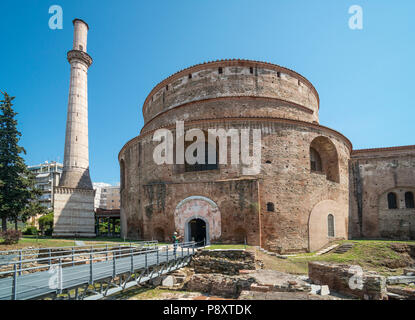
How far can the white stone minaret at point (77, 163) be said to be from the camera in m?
23.3

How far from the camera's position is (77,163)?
84.3 ft

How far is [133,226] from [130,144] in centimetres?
601

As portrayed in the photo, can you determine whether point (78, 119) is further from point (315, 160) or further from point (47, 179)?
point (47, 179)

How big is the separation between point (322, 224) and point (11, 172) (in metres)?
21.0

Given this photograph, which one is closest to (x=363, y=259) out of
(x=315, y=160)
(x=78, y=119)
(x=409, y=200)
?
(x=315, y=160)

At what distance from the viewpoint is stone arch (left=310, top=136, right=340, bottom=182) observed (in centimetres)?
1884

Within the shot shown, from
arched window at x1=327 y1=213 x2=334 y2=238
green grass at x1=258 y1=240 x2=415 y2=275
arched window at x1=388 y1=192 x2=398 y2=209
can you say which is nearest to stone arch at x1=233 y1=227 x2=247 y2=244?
green grass at x1=258 y1=240 x2=415 y2=275

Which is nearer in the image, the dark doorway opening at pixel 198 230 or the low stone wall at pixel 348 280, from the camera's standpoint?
the low stone wall at pixel 348 280

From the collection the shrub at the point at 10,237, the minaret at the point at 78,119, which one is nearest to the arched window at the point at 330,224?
the shrub at the point at 10,237

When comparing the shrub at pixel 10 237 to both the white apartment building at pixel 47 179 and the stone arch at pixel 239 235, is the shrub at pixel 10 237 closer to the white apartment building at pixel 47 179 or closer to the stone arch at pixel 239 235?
the stone arch at pixel 239 235

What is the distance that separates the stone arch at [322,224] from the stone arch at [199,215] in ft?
18.0

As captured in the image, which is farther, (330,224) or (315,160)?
(315,160)

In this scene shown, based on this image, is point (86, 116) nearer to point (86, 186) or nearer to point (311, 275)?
point (86, 186)

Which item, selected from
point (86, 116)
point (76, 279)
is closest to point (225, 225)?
point (76, 279)
